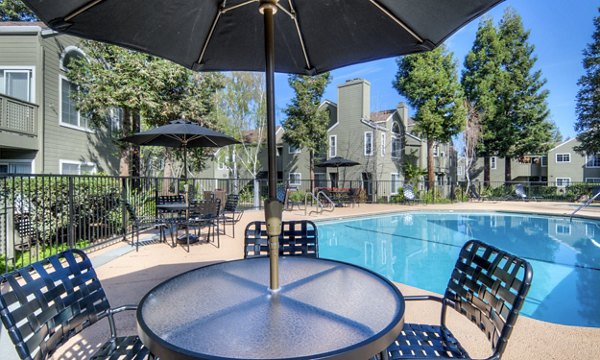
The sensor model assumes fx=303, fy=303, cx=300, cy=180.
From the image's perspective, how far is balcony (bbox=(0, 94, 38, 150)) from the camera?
8016 mm

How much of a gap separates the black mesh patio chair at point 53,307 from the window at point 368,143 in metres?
18.4

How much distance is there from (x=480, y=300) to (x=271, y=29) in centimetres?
178

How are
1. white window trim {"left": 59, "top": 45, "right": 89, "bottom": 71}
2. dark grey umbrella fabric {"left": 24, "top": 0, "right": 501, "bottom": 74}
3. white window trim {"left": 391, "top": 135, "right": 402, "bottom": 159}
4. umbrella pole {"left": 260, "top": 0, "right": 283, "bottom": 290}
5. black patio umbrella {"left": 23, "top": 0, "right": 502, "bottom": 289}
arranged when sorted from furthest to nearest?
white window trim {"left": 391, "top": 135, "right": 402, "bottom": 159}
white window trim {"left": 59, "top": 45, "right": 89, "bottom": 71}
dark grey umbrella fabric {"left": 24, "top": 0, "right": 501, "bottom": 74}
black patio umbrella {"left": 23, "top": 0, "right": 502, "bottom": 289}
umbrella pole {"left": 260, "top": 0, "right": 283, "bottom": 290}

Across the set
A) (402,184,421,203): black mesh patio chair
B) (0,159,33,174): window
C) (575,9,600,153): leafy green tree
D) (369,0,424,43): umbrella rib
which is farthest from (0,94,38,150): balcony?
(575,9,600,153): leafy green tree

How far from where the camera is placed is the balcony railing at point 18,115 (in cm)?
803

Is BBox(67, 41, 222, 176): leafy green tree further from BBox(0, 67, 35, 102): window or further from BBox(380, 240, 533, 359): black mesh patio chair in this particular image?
BBox(380, 240, 533, 359): black mesh patio chair

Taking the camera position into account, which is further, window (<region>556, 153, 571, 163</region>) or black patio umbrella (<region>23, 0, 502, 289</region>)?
window (<region>556, 153, 571, 163</region>)

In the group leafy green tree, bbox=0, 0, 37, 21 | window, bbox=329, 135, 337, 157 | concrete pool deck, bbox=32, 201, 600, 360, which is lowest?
concrete pool deck, bbox=32, 201, 600, 360

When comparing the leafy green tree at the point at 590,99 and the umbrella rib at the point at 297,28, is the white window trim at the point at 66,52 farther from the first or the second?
the leafy green tree at the point at 590,99

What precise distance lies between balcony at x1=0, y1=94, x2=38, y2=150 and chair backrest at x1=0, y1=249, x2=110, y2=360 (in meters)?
9.24

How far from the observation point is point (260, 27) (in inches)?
93.1

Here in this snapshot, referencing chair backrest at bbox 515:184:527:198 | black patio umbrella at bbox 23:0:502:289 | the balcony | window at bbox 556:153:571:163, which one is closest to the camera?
black patio umbrella at bbox 23:0:502:289

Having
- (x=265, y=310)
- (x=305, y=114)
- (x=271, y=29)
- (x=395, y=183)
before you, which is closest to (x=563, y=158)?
(x=395, y=183)

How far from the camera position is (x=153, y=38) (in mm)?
2123
